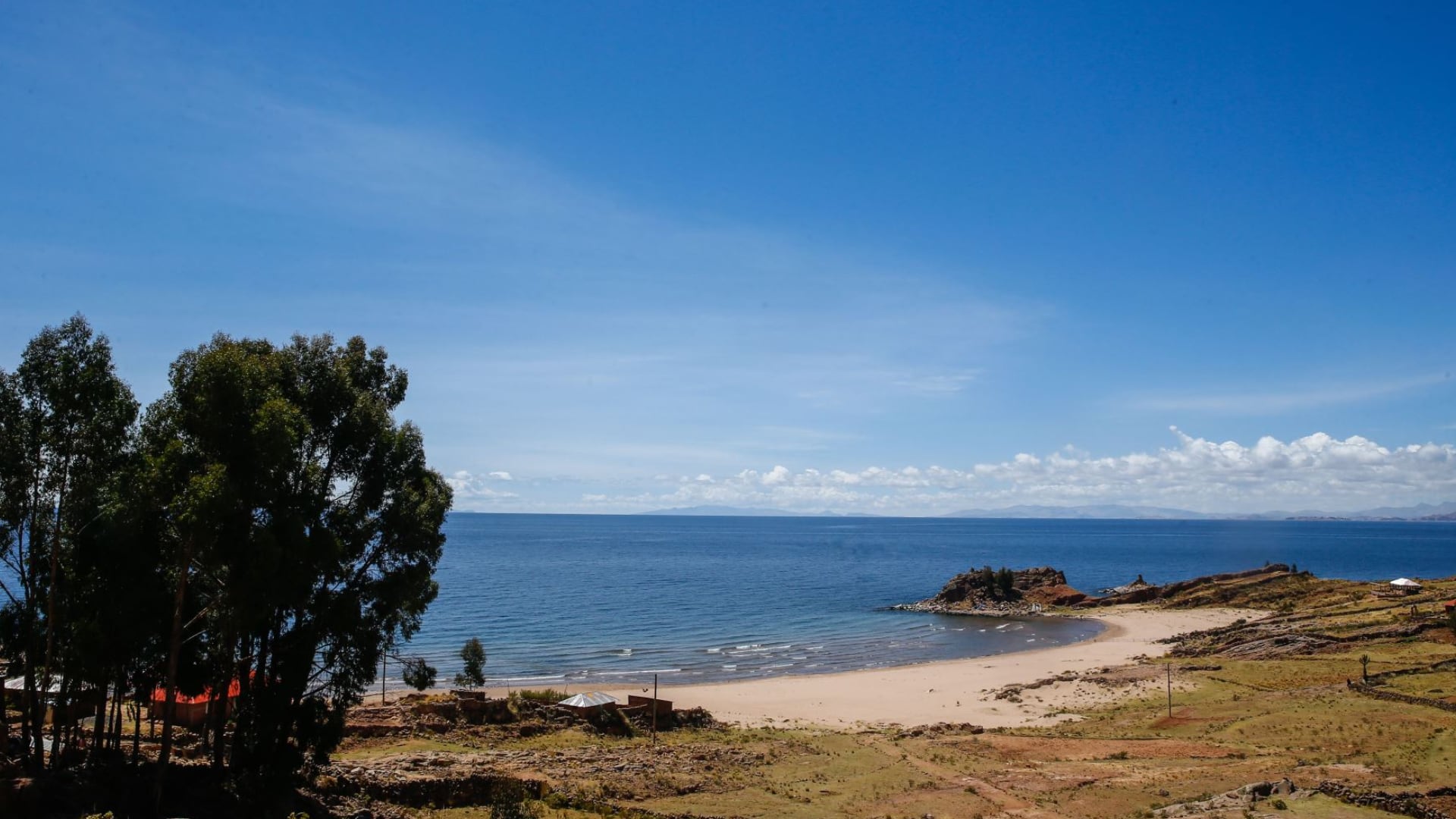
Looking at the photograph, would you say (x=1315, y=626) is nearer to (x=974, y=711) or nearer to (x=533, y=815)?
(x=974, y=711)

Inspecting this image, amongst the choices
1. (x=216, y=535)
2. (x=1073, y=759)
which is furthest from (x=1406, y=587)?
(x=216, y=535)

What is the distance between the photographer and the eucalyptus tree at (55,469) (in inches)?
888

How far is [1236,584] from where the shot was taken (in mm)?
114188

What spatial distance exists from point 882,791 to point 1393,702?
92.5ft

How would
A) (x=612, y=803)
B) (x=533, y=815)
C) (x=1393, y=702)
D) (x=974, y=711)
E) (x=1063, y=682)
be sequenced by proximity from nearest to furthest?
(x=533, y=815) → (x=612, y=803) → (x=1393, y=702) → (x=974, y=711) → (x=1063, y=682)

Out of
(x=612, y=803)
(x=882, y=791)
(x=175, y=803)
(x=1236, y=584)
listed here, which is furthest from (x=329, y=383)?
(x=1236, y=584)

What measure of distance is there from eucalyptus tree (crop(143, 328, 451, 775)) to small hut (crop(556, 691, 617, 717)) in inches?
617

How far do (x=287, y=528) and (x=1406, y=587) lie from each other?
104185 mm

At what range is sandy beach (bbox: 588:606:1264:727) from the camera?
53312 mm

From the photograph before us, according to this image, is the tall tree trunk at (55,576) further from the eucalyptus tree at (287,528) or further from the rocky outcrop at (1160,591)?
the rocky outcrop at (1160,591)

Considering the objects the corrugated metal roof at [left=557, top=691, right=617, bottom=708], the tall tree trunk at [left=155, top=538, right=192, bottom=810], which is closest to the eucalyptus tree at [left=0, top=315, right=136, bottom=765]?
the tall tree trunk at [left=155, top=538, right=192, bottom=810]

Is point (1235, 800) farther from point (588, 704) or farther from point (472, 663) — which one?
point (588, 704)

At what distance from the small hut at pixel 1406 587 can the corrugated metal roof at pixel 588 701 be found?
84834 mm

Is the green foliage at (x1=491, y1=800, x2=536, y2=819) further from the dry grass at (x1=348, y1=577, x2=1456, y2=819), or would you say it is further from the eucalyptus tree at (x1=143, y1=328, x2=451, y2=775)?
the eucalyptus tree at (x1=143, y1=328, x2=451, y2=775)
